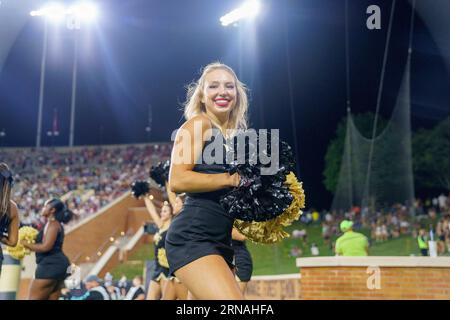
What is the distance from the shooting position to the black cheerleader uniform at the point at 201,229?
9.48ft

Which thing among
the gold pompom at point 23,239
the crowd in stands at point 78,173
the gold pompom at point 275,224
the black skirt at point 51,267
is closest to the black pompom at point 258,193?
the gold pompom at point 275,224

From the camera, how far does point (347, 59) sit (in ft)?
94.9

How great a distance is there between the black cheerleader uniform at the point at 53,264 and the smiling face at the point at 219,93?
366cm

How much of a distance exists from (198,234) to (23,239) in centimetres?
402

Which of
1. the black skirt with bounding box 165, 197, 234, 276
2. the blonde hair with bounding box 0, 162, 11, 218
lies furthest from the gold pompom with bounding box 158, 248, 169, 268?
the black skirt with bounding box 165, 197, 234, 276

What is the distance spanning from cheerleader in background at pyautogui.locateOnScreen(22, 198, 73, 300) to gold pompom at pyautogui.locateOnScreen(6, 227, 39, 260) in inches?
8.2

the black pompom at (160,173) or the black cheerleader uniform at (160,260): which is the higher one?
the black pompom at (160,173)

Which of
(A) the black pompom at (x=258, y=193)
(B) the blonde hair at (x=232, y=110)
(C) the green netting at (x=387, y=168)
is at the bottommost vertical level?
(A) the black pompom at (x=258, y=193)

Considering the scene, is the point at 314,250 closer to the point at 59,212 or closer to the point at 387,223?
the point at 387,223

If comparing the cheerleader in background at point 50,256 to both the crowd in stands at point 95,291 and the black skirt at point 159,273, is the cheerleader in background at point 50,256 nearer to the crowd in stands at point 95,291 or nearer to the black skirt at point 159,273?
the black skirt at point 159,273

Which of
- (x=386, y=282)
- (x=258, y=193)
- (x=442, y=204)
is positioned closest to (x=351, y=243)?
(x=386, y=282)

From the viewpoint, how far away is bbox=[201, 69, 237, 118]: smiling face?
3.19 metres

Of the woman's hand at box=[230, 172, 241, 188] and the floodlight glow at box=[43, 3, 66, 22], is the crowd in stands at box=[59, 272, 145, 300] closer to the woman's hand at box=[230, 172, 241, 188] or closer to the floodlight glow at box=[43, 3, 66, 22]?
the woman's hand at box=[230, 172, 241, 188]
